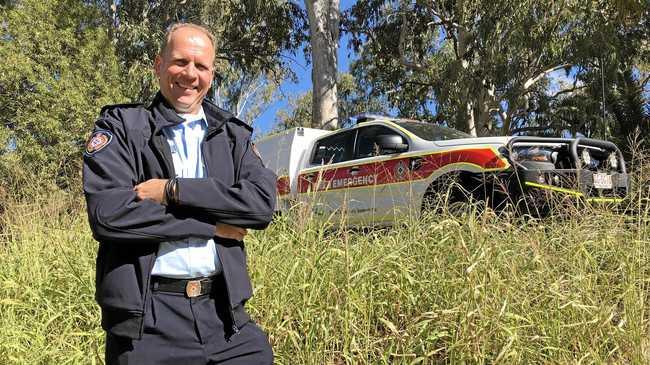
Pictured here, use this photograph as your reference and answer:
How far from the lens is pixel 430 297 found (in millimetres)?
2801

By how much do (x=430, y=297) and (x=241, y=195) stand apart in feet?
4.79

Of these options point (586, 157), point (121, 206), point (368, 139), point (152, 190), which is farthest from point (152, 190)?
point (368, 139)

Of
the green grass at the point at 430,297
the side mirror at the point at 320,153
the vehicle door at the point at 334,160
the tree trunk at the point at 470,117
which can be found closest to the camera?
the green grass at the point at 430,297

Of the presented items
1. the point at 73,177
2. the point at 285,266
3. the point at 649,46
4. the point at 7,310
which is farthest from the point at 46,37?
the point at 649,46

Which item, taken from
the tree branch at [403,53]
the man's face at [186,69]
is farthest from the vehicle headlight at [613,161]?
the tree branch at [403,53]

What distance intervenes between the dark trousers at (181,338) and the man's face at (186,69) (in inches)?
24.6

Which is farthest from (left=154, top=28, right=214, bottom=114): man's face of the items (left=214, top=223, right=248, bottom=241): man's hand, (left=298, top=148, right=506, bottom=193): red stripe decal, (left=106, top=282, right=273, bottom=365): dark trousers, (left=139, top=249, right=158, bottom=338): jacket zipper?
(left=298, top=148, right=506, bottom=193): red stripe decal

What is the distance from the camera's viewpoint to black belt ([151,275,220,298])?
1.59m

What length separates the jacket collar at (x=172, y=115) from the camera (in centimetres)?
172

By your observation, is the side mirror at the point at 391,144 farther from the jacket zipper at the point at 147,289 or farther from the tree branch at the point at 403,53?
the tree branch at the point at 403,53

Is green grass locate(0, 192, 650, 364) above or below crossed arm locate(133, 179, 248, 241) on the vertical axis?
below

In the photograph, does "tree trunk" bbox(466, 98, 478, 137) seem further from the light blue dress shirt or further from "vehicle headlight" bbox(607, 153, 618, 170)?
the light blue dress shirt

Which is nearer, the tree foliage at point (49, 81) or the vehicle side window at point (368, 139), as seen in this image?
the vehicle side window at point (368, 139)

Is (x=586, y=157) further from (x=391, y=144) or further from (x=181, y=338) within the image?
(x=181, y=338)
